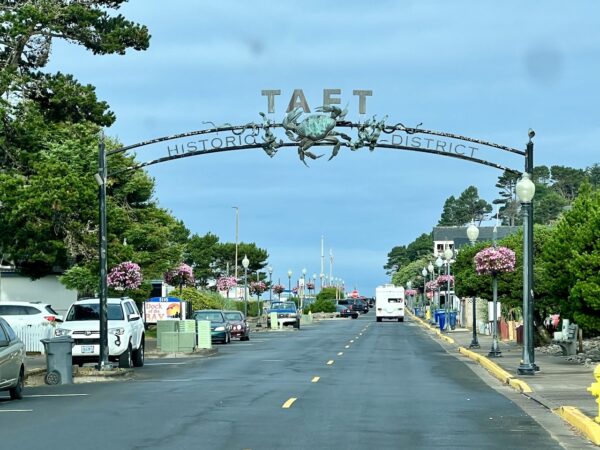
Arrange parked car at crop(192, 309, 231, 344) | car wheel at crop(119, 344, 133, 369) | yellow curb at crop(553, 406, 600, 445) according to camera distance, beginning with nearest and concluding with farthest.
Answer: yellow curb at crop(553, 406, 600, 445)
car wheel at crop(119, 344, 133, 369)
parked car at crop(192, 309, 231, 344)

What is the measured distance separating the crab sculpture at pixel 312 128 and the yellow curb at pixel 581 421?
45.6 ft

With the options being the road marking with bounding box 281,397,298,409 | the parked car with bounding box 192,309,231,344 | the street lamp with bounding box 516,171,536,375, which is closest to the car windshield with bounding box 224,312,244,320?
the parked car with bounding box 192,309,231,344

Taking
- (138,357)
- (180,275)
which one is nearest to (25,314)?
(138,357)

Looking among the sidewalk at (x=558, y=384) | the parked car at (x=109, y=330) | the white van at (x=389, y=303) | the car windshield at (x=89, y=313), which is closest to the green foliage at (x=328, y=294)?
the white van at (x=389, y=303)

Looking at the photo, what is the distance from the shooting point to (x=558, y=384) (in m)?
24.2

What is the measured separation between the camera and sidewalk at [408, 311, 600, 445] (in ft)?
54.7

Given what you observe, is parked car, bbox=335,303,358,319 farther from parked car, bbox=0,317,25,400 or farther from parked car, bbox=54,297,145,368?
parked car, bbox=0,317,25,400

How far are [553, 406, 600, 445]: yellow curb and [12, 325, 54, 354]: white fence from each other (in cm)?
2204

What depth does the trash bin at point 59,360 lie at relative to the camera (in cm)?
2622

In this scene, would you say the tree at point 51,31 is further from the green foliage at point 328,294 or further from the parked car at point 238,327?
the green foliage at point 328,294

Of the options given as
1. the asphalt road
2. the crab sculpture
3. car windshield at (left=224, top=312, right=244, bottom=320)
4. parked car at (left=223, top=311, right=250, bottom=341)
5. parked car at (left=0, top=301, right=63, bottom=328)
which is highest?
the crab sculpture

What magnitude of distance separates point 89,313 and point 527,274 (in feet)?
40.8

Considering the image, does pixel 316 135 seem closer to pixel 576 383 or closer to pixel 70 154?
pixel 576 383

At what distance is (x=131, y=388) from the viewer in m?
24.6
